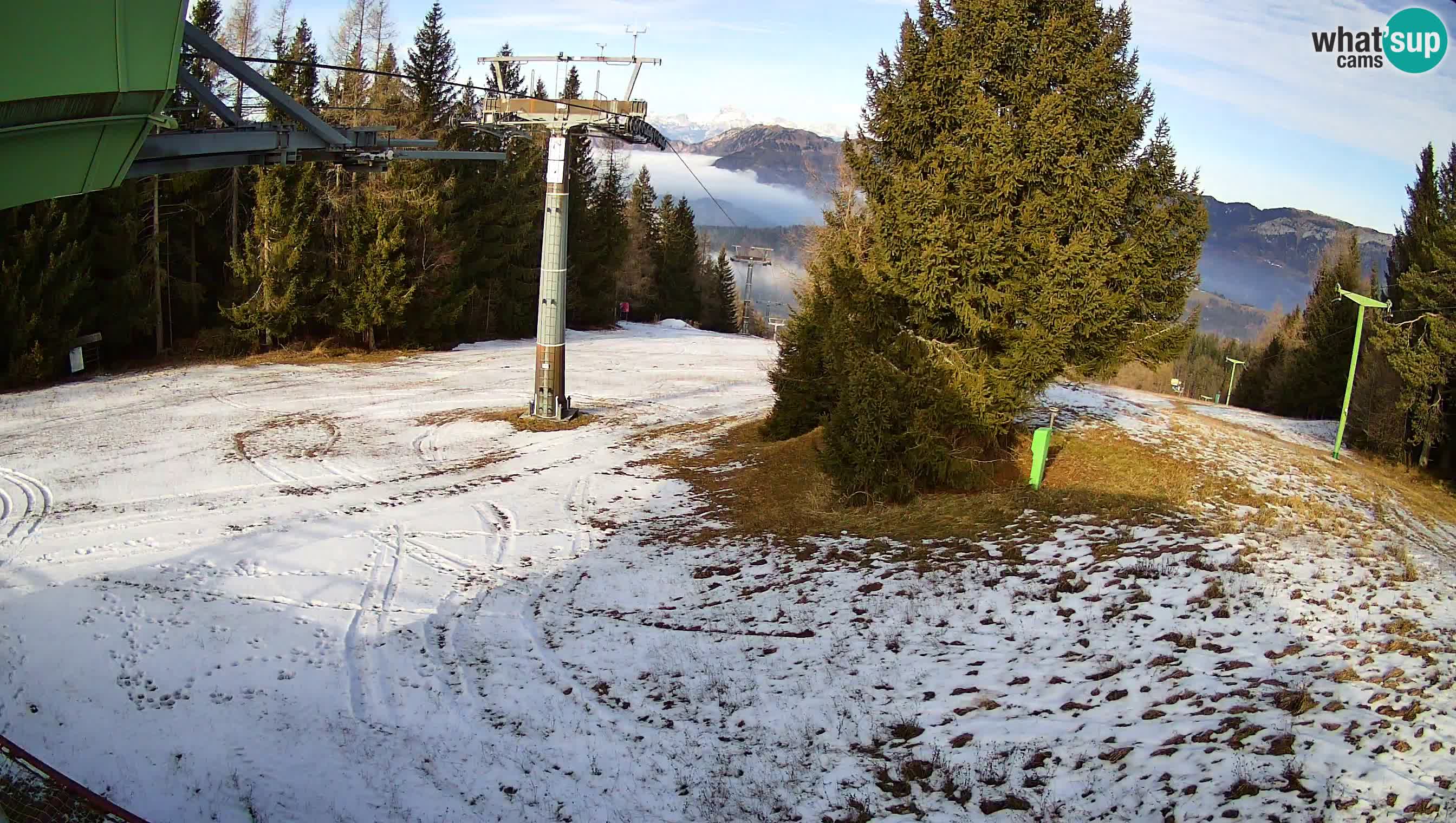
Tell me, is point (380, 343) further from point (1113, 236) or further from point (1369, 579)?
point (1369, 579)

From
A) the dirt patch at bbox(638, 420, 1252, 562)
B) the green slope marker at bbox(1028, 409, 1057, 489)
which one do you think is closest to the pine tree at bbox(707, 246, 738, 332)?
the dirt patch at bbox(638, 420, 1252, 562)

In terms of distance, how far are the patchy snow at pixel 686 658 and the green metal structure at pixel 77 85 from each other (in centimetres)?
562

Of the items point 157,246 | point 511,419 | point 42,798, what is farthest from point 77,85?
point 157,246

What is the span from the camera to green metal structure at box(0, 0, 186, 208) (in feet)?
8.14

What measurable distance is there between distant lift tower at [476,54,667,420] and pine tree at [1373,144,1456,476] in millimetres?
23217

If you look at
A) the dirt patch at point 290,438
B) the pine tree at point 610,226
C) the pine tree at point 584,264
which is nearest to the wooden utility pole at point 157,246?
the dirt patch at point 290,438

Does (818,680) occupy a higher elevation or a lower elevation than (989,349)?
lower

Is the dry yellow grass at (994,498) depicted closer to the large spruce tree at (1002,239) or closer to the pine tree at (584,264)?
the large spruce tree at (1002,239)

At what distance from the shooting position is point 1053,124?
1257 cm

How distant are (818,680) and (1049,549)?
427 cm

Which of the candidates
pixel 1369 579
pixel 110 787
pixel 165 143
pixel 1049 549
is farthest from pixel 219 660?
pixel 1369 579

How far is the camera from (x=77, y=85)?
267 cm

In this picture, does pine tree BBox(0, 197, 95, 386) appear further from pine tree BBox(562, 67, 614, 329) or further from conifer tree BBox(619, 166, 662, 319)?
conifer tree BBox(619, 166, 662, 319)

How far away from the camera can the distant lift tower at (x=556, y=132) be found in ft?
67.7
